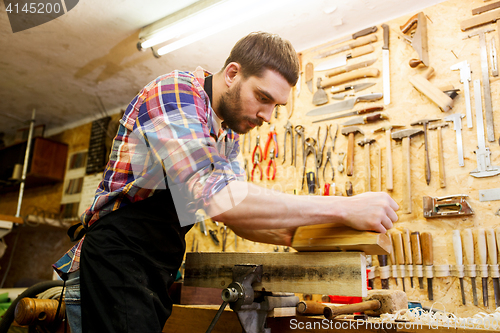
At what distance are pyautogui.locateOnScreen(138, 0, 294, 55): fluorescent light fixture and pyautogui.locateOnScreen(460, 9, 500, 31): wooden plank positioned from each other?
4.50 feet

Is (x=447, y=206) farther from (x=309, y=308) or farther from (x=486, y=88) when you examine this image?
(x=309, y=308)

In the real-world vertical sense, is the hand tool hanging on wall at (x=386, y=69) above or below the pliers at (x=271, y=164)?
above

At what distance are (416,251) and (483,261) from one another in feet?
1.34

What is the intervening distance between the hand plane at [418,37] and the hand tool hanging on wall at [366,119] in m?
0.45

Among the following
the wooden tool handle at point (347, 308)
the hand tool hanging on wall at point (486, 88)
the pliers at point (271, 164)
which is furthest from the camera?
the pliers at point (271, 164)

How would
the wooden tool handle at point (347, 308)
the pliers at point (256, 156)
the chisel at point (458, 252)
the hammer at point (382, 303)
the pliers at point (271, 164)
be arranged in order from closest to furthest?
the wooden tool handle at point (347, 308), the hammer at point (382, 303), the chisel at point (458, 252), the pliers at point (271, 164), the pliers at point (256, 156)

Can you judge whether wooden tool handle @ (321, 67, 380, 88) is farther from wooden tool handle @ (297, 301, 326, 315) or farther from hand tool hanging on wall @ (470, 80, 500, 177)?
wooden tool handle @ (297, 301, 326, 315)

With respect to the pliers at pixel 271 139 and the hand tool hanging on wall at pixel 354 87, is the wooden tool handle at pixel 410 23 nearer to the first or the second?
the hand tool hanging on wall at pixel 354 87

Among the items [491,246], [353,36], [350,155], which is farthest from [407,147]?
[353,36]

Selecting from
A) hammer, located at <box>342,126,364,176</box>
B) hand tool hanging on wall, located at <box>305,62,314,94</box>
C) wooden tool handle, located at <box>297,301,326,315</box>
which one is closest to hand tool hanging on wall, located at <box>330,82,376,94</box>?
hand tool hanging on wall, located at <box>305,62,314,94</box>

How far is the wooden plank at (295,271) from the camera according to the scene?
106 cm

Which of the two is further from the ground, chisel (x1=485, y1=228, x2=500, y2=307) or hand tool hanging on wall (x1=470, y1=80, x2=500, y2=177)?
hand tool hanging on wall (x1=470, y1=80, x2=500, y2=177)

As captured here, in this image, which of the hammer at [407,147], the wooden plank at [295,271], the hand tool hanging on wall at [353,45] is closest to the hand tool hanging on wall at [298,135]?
the hand tool hanging on wall at [353,45]

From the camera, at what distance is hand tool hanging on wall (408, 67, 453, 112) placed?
272 cm
